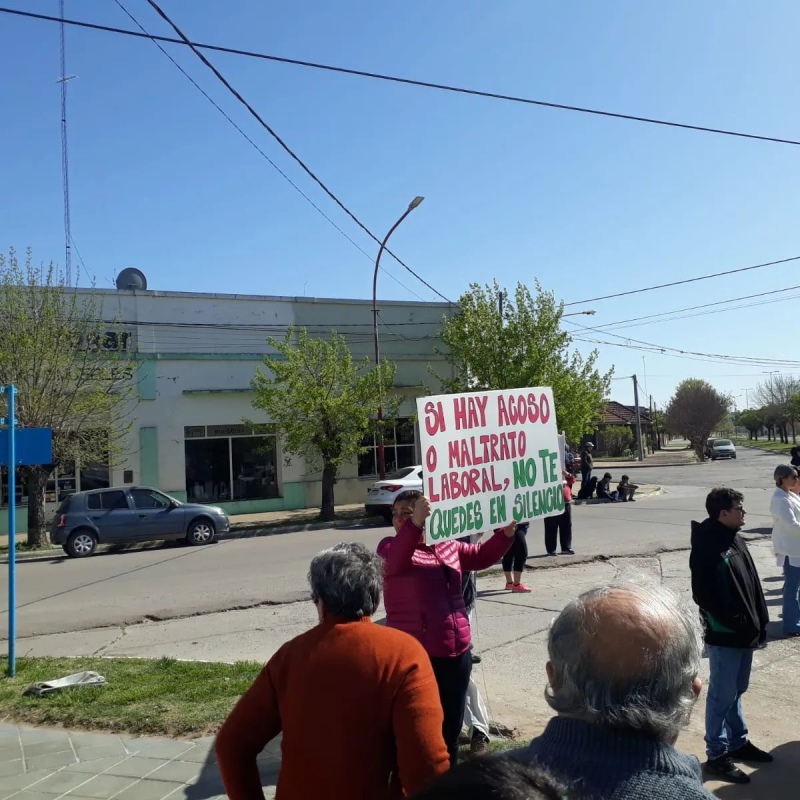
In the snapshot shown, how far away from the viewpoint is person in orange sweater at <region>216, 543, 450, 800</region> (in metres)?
2.44

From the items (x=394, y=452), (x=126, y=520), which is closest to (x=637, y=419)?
(x=394, y=452)

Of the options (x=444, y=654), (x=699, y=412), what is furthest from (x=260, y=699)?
(x=699, y=412)

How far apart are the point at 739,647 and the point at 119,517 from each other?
51.0ft

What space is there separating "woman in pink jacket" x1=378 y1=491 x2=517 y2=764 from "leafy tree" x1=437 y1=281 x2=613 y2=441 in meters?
21.4

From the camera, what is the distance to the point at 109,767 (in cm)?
495

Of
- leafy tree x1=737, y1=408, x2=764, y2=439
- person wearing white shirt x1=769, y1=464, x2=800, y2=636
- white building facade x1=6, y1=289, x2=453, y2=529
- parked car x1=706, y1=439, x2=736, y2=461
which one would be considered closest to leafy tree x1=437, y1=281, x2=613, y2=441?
white building facade x1=6, y1=289, x2=453, y2=529

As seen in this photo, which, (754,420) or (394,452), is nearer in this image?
(394,452)

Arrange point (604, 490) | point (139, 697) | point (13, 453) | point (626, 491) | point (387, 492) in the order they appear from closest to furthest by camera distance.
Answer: point (139, 697)
point (13, 453)
point (387, 492)
point (626, 491)
point (604, 490)

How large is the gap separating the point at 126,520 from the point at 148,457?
23.6ft

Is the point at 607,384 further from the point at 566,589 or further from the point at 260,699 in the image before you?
the point at 260,699

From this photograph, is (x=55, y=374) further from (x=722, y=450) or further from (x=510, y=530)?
A: (x=722, y=450)

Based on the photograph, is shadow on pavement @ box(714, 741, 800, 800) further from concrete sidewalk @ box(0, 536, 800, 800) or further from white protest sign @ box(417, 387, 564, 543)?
white protest sign @ box(417, 387, 564, 543)

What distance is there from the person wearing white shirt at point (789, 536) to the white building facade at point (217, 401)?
704 inches

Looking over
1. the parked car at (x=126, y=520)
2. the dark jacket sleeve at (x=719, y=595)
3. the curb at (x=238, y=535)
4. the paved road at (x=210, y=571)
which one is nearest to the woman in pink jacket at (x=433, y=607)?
the dark jacket sleeve at (x=719, y=595)
